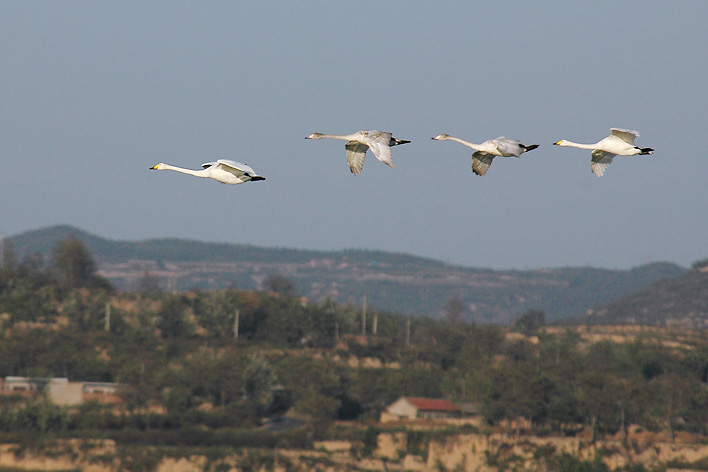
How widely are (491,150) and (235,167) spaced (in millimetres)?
6753

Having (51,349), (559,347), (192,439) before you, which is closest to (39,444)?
(192,439)

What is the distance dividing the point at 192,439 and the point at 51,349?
25155 mm

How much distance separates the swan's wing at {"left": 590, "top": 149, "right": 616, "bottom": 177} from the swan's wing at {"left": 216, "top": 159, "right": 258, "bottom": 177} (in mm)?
9013

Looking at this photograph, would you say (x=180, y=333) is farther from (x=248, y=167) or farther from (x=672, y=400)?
(x=248, y=167)

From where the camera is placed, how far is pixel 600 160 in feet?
90.2

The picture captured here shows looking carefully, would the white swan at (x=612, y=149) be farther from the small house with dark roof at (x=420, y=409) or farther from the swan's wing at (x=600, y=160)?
the small house with dark roof at (x=420, y=409)

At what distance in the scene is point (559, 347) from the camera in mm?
112125

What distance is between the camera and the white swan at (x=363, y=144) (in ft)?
80.5

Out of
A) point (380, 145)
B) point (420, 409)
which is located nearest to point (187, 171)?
point (380, 145)

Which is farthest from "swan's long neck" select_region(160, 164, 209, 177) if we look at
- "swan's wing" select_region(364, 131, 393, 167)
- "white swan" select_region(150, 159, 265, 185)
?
"swan's wing" select_region(364, 131, 393, 167)

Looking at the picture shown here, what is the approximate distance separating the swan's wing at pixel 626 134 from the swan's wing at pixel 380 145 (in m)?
5.98

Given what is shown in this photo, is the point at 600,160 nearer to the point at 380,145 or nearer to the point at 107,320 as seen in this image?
the point at 380,145

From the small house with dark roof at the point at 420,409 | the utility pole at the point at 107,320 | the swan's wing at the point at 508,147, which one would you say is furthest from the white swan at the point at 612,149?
the utility pole at the point at 107,320

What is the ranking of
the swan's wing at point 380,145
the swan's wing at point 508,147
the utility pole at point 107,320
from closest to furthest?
1. the swan's wing at point 380,145
2. the swan's wing at point 508,147
3. the utility pole at point 107,320
